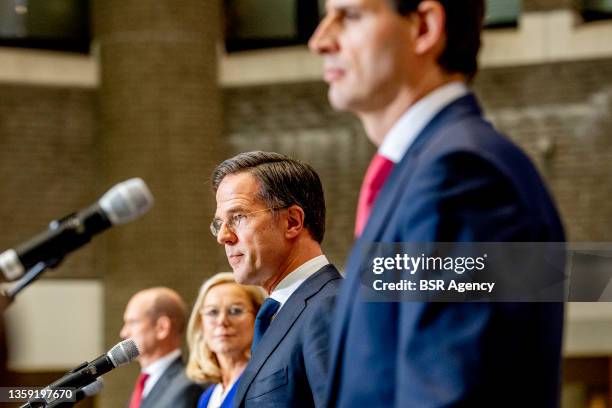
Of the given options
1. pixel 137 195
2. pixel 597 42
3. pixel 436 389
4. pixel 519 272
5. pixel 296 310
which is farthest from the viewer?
pixel 597 42

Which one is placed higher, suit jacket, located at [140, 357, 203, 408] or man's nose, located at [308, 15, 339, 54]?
man's nose, located at [308, 15, 339, 54]

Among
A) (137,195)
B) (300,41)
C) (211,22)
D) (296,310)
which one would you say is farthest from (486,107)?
(137,195)

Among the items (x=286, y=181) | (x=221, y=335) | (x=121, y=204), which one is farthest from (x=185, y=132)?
(x=121, y=204)

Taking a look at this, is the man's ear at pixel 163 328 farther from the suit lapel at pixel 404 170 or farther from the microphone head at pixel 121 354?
the suit lapel at pixel 404 170

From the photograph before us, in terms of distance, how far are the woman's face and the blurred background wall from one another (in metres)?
4.26

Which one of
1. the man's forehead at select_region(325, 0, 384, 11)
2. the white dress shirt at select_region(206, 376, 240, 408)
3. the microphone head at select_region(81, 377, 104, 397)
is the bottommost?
the white dress shirt at select_region(206, 376, 240, 408)

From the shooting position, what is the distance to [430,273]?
4.78 feet

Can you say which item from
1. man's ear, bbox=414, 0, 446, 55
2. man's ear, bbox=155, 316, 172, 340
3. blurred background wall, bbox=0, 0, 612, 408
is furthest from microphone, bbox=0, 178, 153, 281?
blurred background wall, bbox=0, 0, 612, 408

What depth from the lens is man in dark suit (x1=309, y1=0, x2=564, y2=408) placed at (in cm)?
140

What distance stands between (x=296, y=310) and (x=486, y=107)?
5.79 metres

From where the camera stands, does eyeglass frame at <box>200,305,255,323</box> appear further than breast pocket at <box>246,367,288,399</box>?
Yes

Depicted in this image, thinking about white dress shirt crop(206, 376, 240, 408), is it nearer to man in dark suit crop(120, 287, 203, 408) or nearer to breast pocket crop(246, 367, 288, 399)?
man in dark suit crop(120, 287, 203, 408)

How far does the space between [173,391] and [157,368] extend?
0.35 meters

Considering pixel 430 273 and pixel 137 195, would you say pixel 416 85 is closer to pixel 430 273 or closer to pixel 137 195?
pixel 430 273
